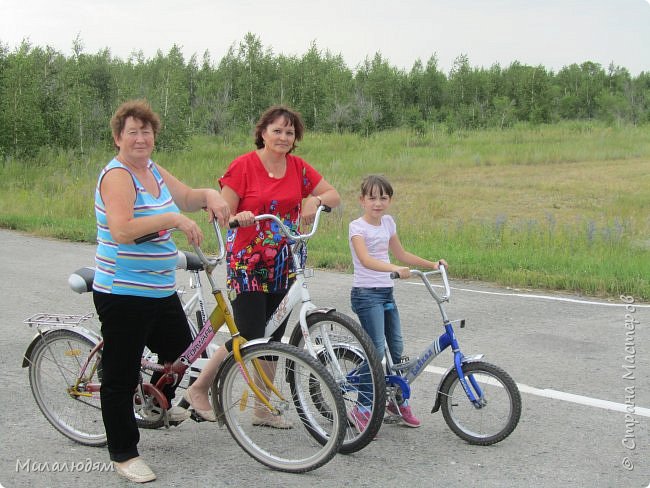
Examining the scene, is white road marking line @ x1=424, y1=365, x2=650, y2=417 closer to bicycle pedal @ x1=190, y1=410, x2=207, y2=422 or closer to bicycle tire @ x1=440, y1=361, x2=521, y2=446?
bicycle tire @ x1=440, y1=361, x2=521, y2=446

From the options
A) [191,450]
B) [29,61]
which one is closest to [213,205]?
[191,450]

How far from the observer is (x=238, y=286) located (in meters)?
4.85

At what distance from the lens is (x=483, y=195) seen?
23.2 m

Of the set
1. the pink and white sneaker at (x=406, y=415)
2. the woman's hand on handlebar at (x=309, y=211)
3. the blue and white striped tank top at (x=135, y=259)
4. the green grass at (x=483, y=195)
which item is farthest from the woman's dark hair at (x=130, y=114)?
the green grass at (x=483, y=195)

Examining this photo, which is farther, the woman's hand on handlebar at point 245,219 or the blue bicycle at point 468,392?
the blue bicycle at point 468,392

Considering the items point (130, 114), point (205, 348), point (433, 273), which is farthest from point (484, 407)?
point (130, 114)

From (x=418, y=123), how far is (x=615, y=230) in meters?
31.7

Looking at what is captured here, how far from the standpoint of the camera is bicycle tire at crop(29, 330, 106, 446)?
4.79m

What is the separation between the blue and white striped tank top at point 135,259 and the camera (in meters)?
4.15

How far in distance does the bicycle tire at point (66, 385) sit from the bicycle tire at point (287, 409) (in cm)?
84

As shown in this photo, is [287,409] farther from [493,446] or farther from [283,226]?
[493,446]

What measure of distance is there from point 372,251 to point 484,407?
1.18 meters

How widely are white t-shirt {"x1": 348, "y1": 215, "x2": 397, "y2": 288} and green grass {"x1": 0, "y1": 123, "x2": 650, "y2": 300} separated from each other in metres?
5.26

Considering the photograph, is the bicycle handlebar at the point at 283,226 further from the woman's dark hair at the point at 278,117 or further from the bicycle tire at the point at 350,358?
the woman's dark hair at the point at 278,117
